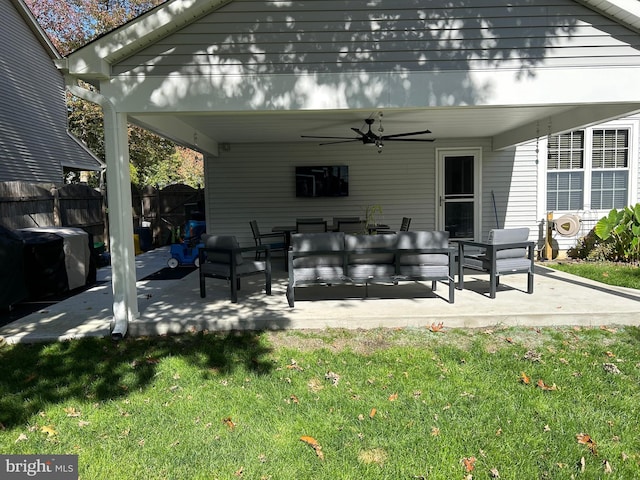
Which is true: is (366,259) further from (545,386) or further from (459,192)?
(459,192)

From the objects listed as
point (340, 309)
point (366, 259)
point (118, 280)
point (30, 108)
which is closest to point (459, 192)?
point (366, 259)

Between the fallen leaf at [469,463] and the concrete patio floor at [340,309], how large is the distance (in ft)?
7.14

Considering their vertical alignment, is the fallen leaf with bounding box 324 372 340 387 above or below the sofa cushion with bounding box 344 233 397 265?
Answer: below

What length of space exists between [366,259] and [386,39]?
8.01ft

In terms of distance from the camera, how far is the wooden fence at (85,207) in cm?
794

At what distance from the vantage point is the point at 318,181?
9.53 m

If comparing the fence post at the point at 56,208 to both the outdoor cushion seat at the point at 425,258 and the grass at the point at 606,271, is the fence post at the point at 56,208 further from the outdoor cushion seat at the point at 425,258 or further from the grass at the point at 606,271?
the grass at the point at 606,271

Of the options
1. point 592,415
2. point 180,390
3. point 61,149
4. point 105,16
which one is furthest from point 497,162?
point 105,16

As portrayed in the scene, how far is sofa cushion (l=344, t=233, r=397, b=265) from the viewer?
203 inches

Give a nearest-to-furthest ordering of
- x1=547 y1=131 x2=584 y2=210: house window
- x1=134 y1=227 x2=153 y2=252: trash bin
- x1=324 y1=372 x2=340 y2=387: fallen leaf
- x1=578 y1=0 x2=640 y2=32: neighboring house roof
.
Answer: x1=324 y1=372 x2=340 y2=387: fallen leaf, x1=578 y1=0 x2=640 y2=32: neighboring house roof, x1=547 y1=131 x2=584 y2=210: house window, x1=134 y1=227 x2=153 y2=252: trash bin

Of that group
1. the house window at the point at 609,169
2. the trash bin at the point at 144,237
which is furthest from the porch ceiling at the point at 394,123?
the trash bin at the point at 144,237

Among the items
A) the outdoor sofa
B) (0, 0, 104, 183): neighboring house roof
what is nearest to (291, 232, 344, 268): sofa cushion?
the outdoor sofa

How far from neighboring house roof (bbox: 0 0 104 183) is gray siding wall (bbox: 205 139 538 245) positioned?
20.1 ft

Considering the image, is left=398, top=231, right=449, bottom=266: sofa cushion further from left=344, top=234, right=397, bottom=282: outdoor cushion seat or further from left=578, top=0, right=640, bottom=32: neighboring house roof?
left=578, top=0, right=640, bottom=32: neighboring house roof
